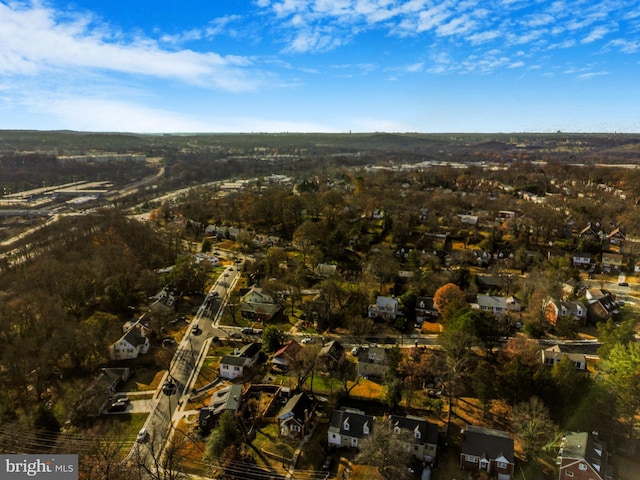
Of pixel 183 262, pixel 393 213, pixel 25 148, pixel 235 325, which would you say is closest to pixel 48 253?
pixel 183 262

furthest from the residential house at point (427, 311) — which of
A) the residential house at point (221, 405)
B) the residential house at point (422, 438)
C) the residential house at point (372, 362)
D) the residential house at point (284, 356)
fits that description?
the residential house at point (221, 405)

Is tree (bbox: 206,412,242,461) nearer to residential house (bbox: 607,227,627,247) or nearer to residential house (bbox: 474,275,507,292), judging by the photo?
residential house (bbox: 474,275,507,292)

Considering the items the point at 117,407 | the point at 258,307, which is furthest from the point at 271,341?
the point at 117,407

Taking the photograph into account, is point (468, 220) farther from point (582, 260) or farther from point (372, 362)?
point (372, 362)

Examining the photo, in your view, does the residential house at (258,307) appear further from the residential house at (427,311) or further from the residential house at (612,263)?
the residential house at (612,263)

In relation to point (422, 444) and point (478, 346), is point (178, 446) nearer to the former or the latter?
point (422, 444)
